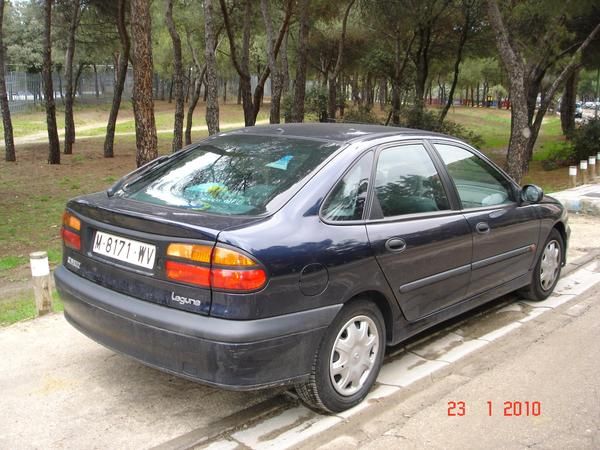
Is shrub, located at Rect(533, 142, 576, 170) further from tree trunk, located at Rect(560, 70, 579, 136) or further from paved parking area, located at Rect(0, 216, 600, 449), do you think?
paved parking area, located at Rect(0, 216, 600, 449)

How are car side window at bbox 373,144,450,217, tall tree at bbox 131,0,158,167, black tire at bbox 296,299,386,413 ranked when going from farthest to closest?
1. tall tree at bbox 131,0,158,167
2. car side window at bbox 373,144,450,217
3. black tire at bbox 296,299,386,413

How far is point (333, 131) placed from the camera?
13.4ft

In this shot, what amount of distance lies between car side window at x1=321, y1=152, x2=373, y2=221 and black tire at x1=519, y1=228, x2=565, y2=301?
2386 millimetres

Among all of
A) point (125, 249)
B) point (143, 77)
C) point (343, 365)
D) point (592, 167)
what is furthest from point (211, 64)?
point (343, 365)

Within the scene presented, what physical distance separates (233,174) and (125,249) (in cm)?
80

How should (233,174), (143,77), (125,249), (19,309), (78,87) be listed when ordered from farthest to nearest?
(78,87) → (143,77) → (19,309) → (233,174) → (125,249)

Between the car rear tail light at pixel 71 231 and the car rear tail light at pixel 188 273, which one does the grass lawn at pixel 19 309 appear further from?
the car rear tail light at pixel 188 273

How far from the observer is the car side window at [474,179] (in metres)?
4.42

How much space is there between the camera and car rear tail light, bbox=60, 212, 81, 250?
12.0 feet

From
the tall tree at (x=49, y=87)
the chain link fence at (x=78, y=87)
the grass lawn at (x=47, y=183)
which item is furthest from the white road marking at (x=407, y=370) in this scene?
the chain link fence at (x=78, y=87)

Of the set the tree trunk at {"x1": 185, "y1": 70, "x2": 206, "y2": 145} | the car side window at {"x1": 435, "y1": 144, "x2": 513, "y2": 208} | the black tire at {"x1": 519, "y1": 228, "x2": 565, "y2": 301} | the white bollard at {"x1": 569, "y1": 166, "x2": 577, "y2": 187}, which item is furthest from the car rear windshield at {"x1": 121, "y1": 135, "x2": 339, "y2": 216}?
the tree trunk at {"x1": 185, "y1": 70, "x2": 206, "y2": 145}

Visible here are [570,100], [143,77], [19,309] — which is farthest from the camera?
[570,100]

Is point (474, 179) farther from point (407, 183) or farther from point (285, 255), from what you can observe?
point (285, 255)

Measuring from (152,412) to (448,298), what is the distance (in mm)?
2079
